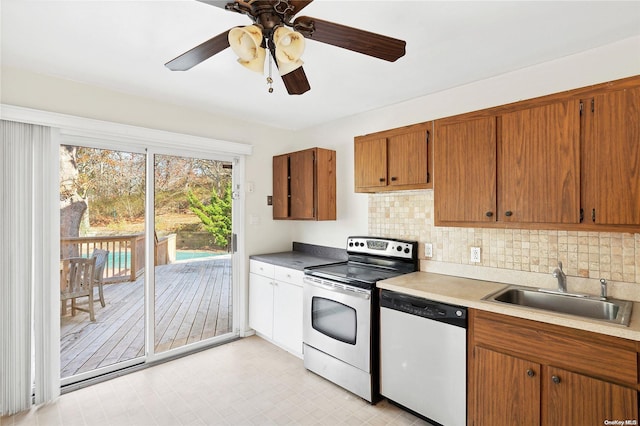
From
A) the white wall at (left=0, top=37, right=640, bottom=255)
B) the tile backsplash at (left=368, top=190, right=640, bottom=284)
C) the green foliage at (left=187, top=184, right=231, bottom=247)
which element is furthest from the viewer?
the green foliage at (left=187, top=184, right=231, bottom=247)

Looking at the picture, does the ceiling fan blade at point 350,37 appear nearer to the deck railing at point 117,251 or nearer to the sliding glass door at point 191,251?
the sliding glass door at point 191,251

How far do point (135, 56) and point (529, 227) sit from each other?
281 cm

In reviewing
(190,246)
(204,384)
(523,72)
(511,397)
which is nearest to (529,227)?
(511,397)

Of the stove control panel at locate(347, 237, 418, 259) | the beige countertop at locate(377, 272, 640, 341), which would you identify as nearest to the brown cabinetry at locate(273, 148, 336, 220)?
the stove control panel at locate(347, 237, 418, 259)

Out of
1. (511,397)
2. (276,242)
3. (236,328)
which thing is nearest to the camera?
(511,397)

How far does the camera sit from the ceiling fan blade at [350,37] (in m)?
1.32

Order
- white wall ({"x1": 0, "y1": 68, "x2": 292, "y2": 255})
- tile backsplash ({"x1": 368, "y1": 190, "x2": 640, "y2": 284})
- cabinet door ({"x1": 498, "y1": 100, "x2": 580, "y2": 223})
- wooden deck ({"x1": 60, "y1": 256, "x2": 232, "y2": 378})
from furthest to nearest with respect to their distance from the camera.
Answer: wooden deck ({"x1": 60, "y1": 256, "x2": 232, "y2": 378}) < white wall ({"x1": 0, "y1": 68, "x2": 292, "y2": 255}) < tile backsplash ({"x1": 368, "y1": 190, "x2": 640, "y2": 284}) < cabinet door ({"x1": 498, "y1": 100, "x2": 580, "y2": 223})

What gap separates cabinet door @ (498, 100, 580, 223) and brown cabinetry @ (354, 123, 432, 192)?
563 mm

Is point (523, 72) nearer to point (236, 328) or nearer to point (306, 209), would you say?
point (306, 209)

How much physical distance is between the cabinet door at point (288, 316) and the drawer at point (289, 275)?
0.04 metres

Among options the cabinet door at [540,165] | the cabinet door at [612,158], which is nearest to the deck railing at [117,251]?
the cabinet door at [540,165]

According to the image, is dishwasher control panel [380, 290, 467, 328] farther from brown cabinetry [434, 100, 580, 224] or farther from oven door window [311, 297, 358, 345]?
brown cabinetry [434, 100, 580, 224]

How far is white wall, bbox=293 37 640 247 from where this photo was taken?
196 cm

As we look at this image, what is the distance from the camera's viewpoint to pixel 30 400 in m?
2.33
